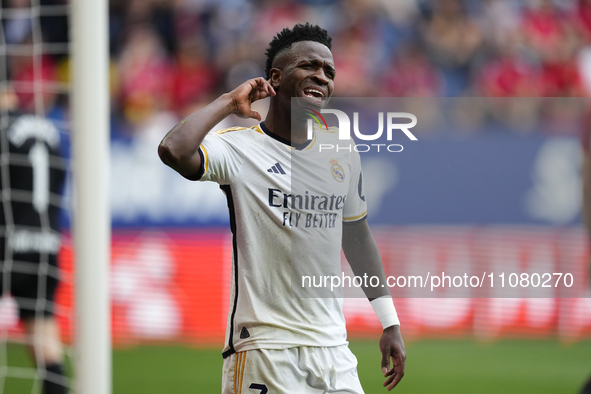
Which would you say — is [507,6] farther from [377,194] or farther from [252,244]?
[252,244]

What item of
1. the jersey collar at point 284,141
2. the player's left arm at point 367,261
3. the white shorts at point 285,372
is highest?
the jersey collar at point 284,141

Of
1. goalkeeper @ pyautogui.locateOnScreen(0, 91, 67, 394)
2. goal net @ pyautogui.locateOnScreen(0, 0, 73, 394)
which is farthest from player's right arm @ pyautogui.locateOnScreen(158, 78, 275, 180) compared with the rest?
goalkeeper @ pyautogui.locateOnScreen(0, 91, 67, 394)

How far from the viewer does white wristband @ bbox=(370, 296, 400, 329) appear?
9.87 feet

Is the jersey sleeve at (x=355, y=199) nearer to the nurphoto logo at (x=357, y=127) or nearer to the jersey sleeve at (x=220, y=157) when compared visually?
the nurphoto logo at (x=357, y=127)

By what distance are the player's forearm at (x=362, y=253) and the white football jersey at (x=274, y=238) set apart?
0.15m

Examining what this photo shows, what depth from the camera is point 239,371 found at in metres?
2.70

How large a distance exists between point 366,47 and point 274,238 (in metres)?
6.89

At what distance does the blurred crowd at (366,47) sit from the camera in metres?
8.75

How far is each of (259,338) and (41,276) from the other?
294 centimetres

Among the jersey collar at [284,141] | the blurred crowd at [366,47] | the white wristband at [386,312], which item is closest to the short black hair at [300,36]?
the jersey collar at [284,141]

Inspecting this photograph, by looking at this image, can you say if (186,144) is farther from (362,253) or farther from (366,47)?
(366,47)

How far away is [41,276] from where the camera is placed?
5.12 metres

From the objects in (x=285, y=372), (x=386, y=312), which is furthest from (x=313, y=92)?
(x=285, y=372)

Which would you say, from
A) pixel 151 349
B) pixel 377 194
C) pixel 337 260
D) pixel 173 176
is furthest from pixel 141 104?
pixel 337 260
